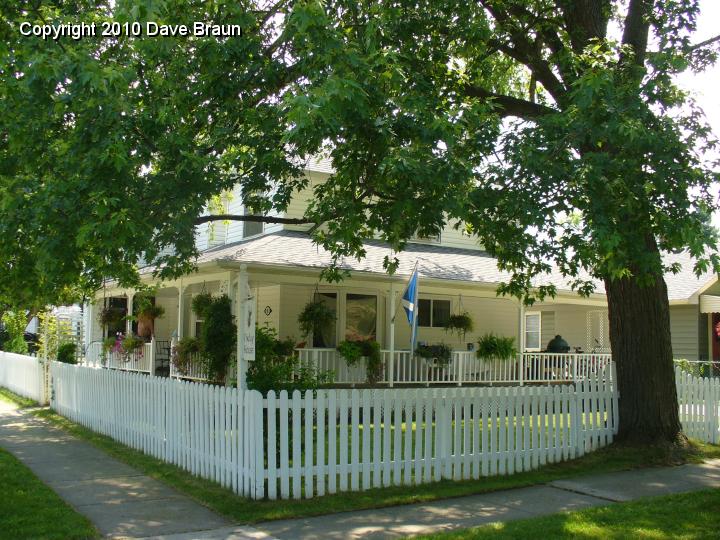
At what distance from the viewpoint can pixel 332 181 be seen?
10.9 m

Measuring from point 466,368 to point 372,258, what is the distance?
3.73m

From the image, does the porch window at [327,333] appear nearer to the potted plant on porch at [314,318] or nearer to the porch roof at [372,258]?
the potted plant on porch at [314,318]

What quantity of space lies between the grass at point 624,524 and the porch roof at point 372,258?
7571 millimetres

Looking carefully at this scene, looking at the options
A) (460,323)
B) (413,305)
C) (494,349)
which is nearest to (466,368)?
(494,349)

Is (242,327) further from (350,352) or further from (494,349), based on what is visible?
(494,349)

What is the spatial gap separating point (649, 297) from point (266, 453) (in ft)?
21.4

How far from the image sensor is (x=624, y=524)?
7641 millimetres

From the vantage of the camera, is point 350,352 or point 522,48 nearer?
point 522,48

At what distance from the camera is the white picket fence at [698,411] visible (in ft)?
43.8

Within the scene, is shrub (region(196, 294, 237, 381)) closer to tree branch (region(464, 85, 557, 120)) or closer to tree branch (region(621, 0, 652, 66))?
tree branch (region(464, 85, 557, 120))

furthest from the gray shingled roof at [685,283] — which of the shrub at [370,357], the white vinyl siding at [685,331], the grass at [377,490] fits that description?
the grass at [377,490]

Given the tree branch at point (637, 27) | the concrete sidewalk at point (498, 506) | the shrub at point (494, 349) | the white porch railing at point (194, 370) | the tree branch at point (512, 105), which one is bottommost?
the concrete sidewalk at point (498, 506)

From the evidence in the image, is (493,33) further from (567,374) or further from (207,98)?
(567,374)

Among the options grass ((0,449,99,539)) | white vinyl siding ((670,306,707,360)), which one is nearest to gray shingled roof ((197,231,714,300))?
white vinyl siding ((670,306,707,360))
